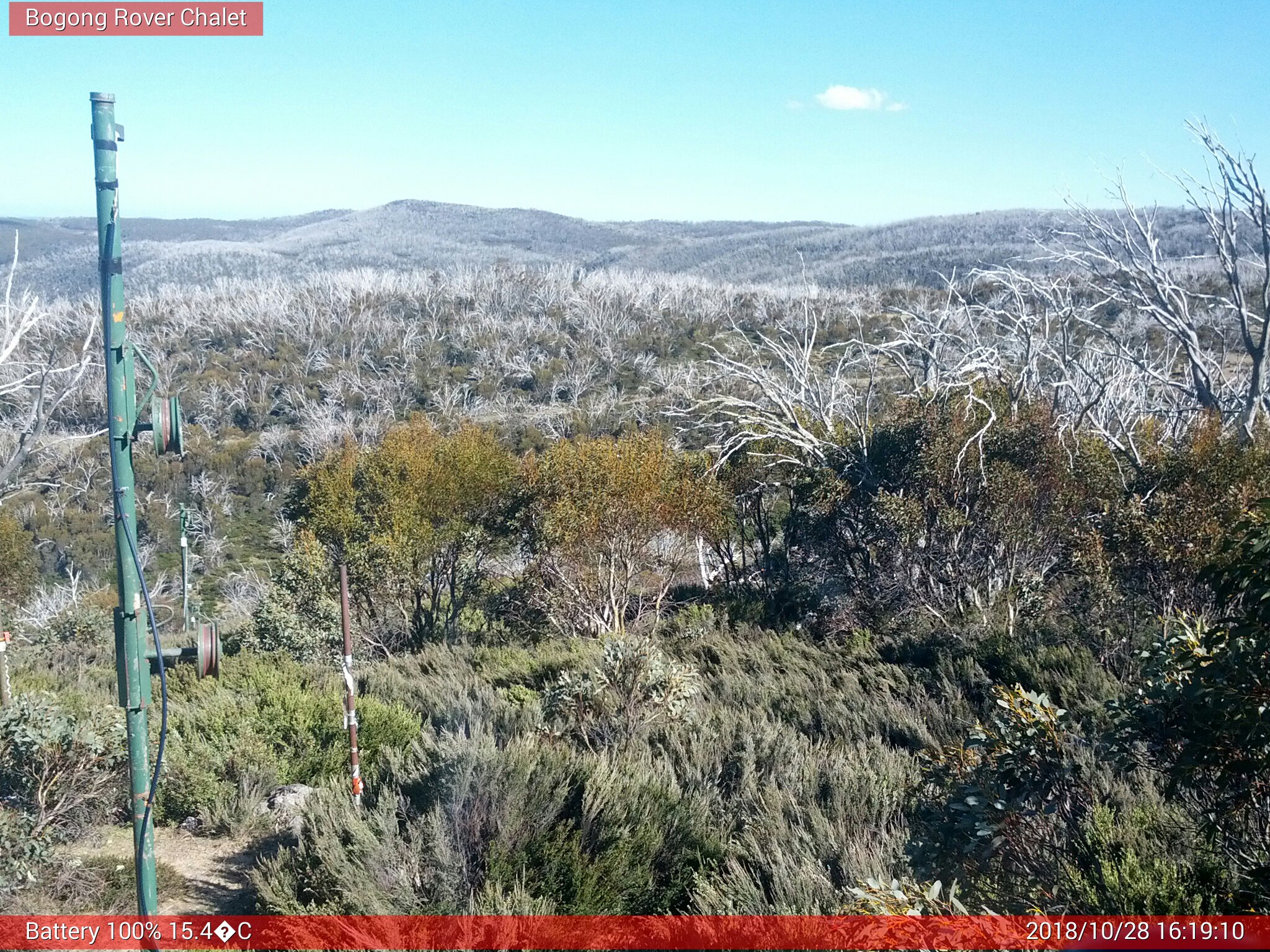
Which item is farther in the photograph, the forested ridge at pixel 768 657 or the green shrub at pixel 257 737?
the green shrub at pixel 257 737

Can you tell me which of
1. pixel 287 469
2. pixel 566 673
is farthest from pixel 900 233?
pixel 566 673

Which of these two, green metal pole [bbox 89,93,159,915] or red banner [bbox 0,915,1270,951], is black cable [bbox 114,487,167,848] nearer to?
A: green metal pole [bbox 89,93,159,915]

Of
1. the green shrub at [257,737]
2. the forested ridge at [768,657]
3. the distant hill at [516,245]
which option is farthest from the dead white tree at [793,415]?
the distant hill at [516,245]

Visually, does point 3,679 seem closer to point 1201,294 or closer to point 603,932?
point 603,932

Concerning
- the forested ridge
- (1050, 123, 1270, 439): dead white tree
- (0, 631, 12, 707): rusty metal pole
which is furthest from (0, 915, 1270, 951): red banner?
(1050, 123, 1270, 439): dead white tree

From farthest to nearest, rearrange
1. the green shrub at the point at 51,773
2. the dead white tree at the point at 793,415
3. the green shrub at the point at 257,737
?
the dead white tree at the point at 793,415, the green shrub at the point at 257,737, the green shrub at the point at 51,773

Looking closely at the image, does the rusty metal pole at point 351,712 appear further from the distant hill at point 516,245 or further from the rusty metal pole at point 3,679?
the distant hill at point 516,245

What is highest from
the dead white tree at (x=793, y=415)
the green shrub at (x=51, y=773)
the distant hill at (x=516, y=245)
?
the distant hill at (x=516, y=245)
